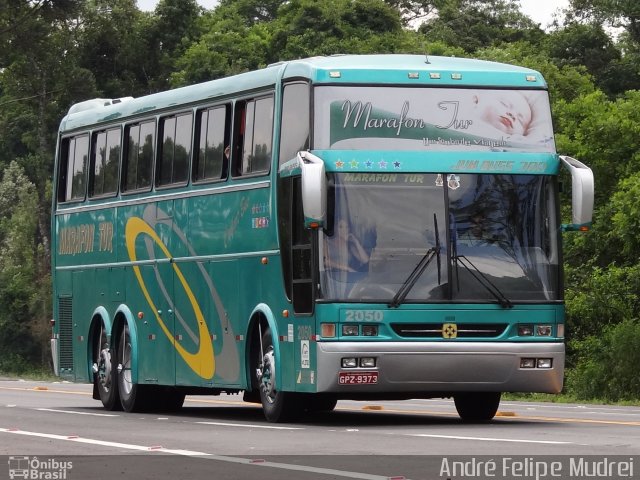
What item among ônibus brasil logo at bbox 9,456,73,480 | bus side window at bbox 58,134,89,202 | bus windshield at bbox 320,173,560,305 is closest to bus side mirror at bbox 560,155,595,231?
bus windshield at bbox 320,173,560,305

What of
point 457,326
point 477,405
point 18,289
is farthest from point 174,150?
point 18,289

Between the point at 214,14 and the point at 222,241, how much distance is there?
7159 centimetres

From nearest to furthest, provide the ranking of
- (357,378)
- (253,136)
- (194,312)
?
1. (357,378)
2. (253,136)
3. (194,312)

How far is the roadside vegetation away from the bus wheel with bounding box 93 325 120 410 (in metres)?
16.8

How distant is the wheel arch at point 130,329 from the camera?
2450cm

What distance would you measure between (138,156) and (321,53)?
45.6m

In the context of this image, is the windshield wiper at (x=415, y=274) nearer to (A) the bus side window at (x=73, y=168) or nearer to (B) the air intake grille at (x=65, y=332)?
(A) the bus side window at (x=73, y=168)

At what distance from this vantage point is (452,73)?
1958 centimetres

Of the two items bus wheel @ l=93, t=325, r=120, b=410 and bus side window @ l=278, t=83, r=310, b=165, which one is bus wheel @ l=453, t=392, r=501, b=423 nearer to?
bus side window @ l=278, t=83, r=310, b=165

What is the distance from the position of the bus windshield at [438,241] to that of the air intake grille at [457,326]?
267 mm

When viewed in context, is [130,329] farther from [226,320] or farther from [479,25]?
[479,25]

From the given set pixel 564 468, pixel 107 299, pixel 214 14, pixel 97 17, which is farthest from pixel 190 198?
pixel 214 14

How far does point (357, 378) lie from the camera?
1847 centimetres

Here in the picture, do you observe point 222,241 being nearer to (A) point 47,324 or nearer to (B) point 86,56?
Result: (B) point 86,56
